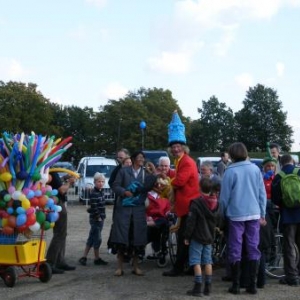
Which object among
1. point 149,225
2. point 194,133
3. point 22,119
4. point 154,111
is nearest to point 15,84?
point 22,119

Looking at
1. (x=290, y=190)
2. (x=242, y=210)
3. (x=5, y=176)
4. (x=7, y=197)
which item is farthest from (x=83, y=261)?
(x=290, y=190)

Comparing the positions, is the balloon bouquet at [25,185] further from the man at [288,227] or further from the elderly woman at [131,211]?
the man at [288,227]

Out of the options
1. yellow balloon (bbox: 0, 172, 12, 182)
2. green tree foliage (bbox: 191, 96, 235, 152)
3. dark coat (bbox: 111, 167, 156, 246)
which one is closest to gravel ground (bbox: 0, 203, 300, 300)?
dark coat (bbox: 111, 167, 156, 246)

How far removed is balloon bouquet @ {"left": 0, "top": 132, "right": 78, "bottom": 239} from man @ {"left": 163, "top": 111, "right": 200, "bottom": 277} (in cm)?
176

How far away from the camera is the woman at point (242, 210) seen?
284 inches

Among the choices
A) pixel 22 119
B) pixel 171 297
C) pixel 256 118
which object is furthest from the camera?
pixel 256 118

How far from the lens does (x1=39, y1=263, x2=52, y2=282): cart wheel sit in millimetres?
7891

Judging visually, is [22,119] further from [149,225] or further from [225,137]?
[149,225]

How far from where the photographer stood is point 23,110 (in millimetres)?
68625

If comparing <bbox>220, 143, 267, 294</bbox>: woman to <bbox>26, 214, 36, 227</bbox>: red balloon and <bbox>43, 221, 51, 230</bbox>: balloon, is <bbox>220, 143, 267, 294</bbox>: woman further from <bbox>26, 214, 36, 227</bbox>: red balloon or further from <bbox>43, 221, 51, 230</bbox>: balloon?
<bbox>26, 214, 36, 227</bbox>: red balloon

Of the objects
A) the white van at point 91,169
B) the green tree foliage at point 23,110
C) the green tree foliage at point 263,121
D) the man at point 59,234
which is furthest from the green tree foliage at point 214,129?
the man at point 59,234

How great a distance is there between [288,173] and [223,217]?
3.86 ft

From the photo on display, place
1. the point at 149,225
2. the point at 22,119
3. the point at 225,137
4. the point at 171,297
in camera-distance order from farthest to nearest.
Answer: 1. the point at 225,137
2. the point at 22,119
3. the point at 149,225
4. the point at 171,297

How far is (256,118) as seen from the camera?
84.2 meters
